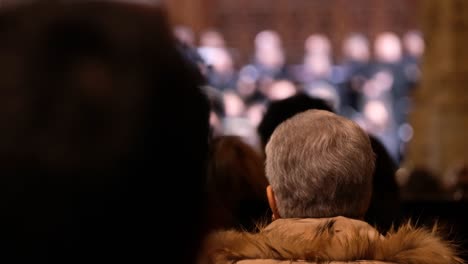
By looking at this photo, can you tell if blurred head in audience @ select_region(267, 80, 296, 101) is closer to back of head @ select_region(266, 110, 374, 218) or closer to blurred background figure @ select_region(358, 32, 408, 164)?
blurred background figure @ select_region(358, 32, 408, 164)

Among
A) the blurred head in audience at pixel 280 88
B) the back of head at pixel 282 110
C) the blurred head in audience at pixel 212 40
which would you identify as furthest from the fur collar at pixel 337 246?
the blurred head in audience at pixel 212 40

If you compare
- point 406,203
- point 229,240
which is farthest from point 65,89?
point 406,203

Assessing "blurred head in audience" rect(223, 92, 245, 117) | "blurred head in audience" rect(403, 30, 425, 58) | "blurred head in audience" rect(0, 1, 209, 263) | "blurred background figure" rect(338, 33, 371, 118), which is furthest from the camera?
"blurred head in audience" rect(403, 30, 425, 58)

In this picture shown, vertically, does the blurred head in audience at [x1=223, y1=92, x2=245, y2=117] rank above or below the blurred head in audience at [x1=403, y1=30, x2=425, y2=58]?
below

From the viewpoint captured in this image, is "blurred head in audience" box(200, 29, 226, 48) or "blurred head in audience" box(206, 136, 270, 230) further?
"blurred head in audience" box(200, 29, 226, 48)

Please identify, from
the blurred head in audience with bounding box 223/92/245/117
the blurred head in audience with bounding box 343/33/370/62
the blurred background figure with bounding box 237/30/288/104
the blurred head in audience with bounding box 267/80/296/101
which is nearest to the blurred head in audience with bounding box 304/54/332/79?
the blurred head in audience with bounding box 343/33/370/62

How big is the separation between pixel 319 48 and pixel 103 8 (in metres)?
33.0

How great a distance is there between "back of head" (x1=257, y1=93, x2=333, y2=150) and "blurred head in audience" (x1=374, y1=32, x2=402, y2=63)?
90.8ft

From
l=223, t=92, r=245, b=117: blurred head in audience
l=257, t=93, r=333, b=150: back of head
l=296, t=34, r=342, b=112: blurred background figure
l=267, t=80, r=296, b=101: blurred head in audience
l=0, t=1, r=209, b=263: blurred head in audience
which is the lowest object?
l=223, t=92, r=245, b=117: blurred head in audience

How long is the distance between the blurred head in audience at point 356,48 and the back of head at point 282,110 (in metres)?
28.4

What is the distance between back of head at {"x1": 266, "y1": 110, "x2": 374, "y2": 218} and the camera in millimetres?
2094

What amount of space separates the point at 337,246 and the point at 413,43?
99.6ft

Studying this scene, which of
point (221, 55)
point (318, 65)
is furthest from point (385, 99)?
point (221, 55)

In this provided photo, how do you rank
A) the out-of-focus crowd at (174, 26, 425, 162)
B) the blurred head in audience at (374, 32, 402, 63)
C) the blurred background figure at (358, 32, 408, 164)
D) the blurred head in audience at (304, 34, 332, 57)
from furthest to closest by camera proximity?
1. the blurred head in audience at (304, 34, 332, 57)
2. the blurred head in audience at (374, 32, 402, 63)
3. the out-of-focus crowd at (174, 26, 425, 162)
4. the blurred background figure at (358, 32, 408, 164)
